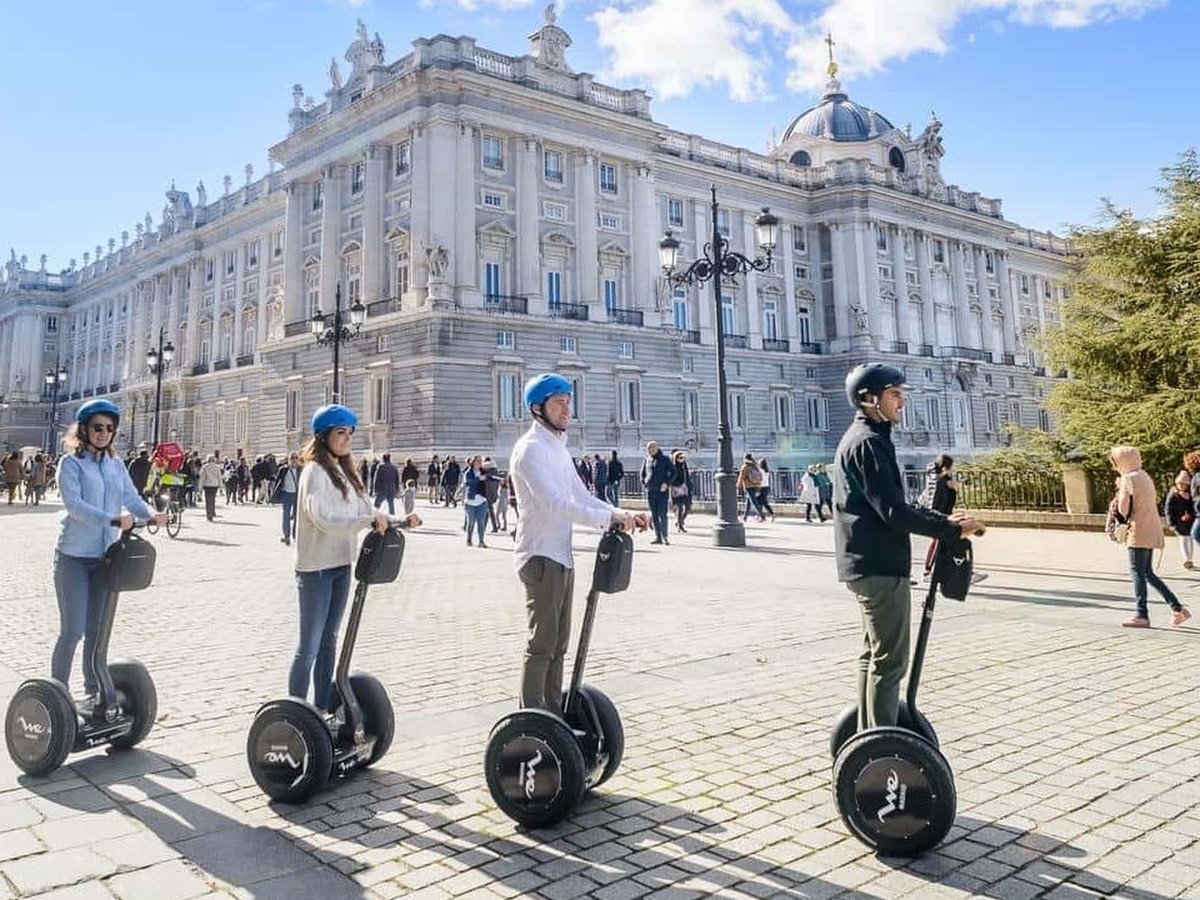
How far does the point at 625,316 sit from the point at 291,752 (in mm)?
36613

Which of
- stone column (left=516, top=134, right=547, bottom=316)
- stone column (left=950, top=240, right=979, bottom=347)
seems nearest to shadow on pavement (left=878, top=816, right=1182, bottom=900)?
stone column (left=516, top=134, right=547, bottom=316)

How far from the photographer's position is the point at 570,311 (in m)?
37.6

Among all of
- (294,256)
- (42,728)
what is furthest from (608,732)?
(294,256)

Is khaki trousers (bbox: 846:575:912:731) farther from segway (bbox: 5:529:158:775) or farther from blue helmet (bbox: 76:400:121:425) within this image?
blue helmet (bbox: 76:400:121:425)

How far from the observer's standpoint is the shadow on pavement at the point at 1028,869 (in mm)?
2838

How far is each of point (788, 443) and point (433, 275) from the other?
24294 millimetres

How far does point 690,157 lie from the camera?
46906mm

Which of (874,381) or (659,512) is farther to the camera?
(659,512)

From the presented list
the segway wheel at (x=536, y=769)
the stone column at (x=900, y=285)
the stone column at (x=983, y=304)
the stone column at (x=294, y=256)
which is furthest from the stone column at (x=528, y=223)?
the stone column at (x=983, y=304)

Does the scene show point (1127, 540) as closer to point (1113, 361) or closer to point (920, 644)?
point (920, 644)

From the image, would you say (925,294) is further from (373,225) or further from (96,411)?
(96,411)

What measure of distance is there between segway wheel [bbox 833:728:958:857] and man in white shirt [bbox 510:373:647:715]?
4.15 ft

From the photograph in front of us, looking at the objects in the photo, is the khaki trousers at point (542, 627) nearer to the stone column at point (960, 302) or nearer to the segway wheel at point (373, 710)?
the segway wheel at point (373, 710)

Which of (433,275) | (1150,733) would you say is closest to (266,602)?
(1150,733)
